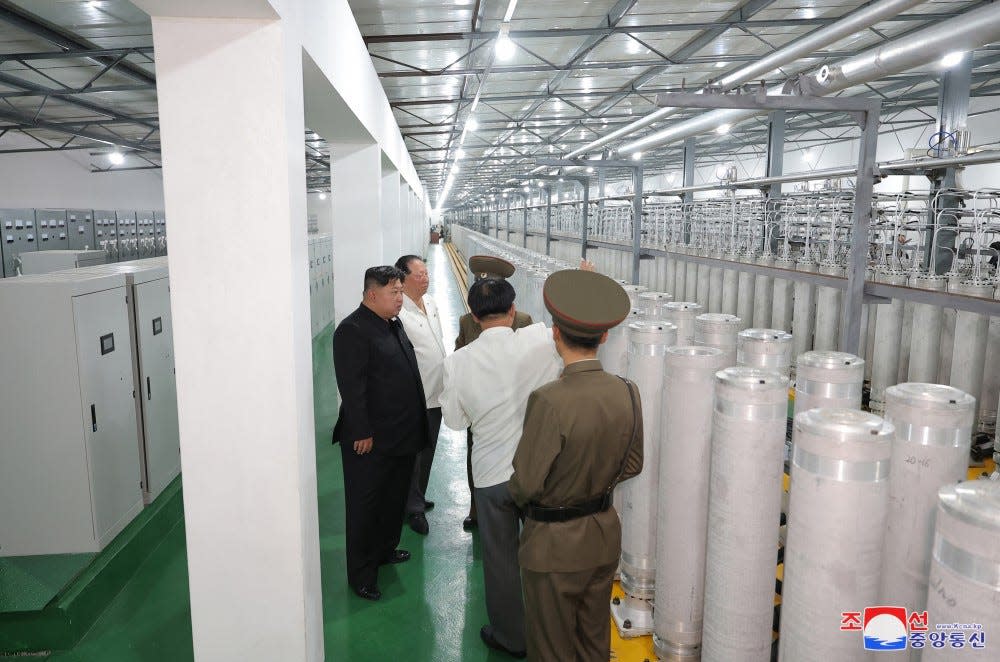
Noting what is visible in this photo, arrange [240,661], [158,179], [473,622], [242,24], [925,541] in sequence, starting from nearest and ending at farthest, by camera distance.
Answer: [925,541]
[242,24]
[240,661]
[473,622]
[158,179]

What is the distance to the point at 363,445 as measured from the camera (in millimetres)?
3539

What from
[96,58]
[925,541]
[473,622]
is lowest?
[473,622]

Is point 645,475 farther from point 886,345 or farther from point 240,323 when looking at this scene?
point 886,345

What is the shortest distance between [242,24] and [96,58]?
7459 mm

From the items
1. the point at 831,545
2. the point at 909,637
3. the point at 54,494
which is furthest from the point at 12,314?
the point at 909,637

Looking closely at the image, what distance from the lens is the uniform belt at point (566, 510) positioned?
8.23ft

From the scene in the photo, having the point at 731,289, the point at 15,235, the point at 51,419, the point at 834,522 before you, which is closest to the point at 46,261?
the point at 15,235

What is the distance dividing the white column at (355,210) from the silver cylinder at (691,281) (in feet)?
13.0

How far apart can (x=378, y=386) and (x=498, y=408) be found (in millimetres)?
888

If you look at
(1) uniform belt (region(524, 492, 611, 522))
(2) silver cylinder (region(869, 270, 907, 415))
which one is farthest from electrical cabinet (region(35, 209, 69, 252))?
(2) silver cylinder (region(869, 270, 907, 415))

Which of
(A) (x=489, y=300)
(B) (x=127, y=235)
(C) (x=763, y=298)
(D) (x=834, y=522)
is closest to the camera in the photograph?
(D) (x=834, y=522)

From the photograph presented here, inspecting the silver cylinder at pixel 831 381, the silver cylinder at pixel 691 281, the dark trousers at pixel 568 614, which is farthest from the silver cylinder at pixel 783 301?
the dark trousers at pixel 568 614

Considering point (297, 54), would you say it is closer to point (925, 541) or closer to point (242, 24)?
point (242, 24)

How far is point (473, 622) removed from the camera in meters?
3.52
